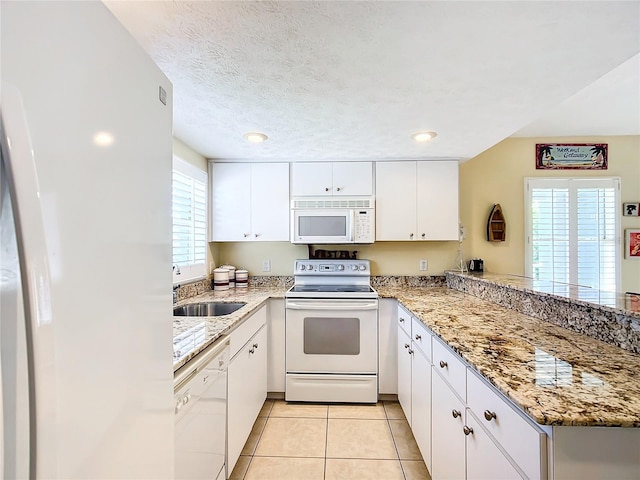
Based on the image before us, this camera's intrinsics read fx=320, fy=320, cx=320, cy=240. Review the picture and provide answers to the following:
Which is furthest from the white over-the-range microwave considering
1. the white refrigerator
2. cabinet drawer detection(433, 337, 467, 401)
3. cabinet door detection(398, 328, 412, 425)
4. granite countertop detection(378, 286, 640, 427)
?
the white refrigerator

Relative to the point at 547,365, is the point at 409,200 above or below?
above

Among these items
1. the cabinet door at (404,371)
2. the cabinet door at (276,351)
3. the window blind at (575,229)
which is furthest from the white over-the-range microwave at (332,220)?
the window blind at (575,229)

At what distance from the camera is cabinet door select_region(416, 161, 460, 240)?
9.81ft

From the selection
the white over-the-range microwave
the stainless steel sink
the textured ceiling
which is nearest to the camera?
the textured ceiling

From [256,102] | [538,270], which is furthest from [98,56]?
[538,270]

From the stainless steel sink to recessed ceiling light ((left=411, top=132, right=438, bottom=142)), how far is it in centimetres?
176

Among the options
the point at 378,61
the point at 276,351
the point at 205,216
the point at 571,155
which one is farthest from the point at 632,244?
the point at 205,216

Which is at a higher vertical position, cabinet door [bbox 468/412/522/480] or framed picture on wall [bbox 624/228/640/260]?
framed picture on wall [bbox 624/228/640/260]

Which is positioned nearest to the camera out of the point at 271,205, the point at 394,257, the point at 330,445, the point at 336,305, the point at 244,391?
the point at 244,391

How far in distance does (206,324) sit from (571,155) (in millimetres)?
3907

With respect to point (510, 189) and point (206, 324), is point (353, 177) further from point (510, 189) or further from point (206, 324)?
point (206, 324)

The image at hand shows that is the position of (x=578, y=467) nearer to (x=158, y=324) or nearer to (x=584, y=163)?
(x=158, y=324)

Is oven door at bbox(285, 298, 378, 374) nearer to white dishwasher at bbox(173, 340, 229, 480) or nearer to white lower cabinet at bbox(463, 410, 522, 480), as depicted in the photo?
white dishwasher at bbox(173, 340, 229, 480)

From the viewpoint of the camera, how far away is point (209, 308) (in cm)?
244
